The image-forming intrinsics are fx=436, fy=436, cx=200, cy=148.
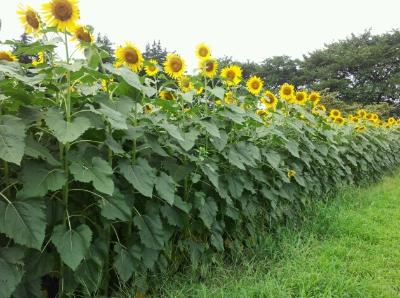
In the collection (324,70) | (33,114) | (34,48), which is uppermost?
(34,48)

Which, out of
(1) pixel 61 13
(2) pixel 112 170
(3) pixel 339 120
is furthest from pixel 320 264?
(3) pixel 339 120

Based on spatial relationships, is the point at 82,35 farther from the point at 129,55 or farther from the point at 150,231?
the point at 150,231

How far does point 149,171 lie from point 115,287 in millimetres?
733

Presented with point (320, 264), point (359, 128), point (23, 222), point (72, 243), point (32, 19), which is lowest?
point (320, 264)

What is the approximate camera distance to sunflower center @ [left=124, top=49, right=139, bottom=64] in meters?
2.45

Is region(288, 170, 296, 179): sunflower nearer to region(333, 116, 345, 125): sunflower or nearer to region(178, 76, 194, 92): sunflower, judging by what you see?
region(178, 76, 194, 92): sunflower

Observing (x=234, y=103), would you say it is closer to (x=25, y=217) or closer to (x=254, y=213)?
(x=254, y=213)

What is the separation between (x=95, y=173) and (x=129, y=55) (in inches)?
32.8

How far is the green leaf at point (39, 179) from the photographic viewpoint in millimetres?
1820

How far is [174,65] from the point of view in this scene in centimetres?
298

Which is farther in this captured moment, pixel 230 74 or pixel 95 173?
pixel 230 74

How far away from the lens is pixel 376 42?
3312 cm

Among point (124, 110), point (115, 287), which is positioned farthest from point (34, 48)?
point (115, 287)

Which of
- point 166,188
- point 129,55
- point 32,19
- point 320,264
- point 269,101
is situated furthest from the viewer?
point 269,101
